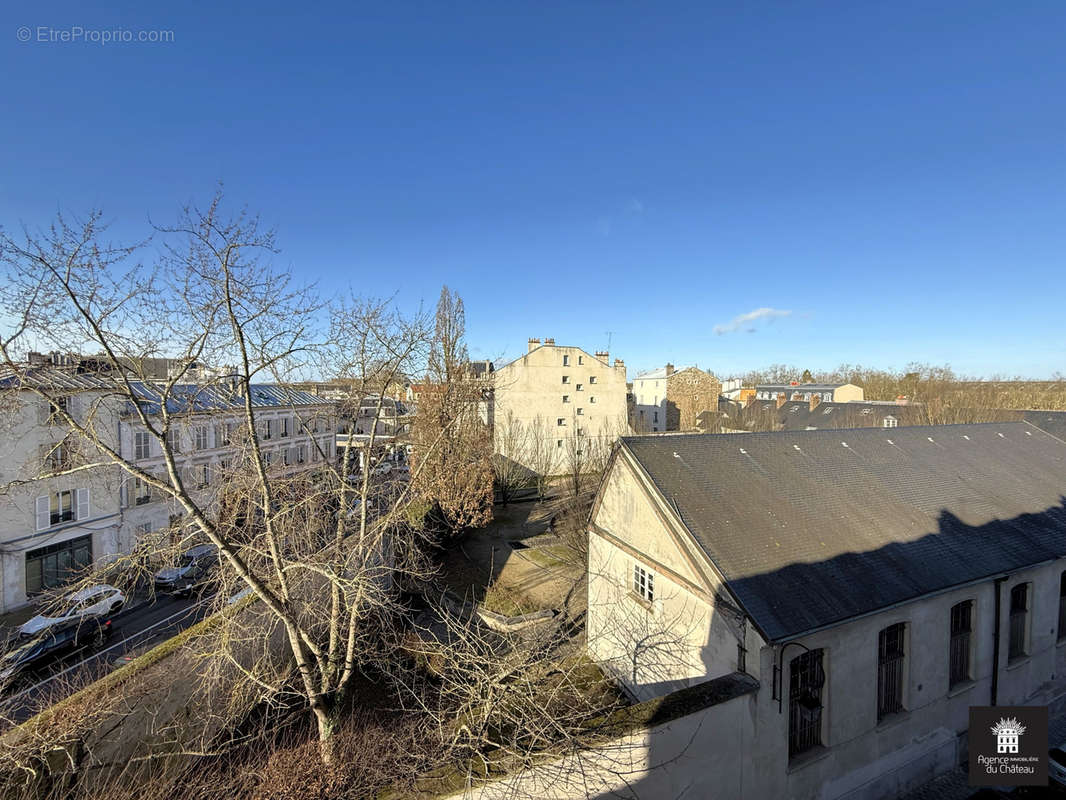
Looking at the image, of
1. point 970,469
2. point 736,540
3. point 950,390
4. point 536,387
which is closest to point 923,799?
point 736,540

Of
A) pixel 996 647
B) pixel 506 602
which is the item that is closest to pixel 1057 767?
pixel 996 647

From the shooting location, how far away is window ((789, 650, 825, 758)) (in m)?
8.16

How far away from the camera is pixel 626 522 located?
1152cm

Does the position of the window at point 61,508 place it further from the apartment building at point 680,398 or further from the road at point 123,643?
the apartment building at point 680,398

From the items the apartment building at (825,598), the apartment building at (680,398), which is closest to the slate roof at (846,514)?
the apartment building at (825,598)

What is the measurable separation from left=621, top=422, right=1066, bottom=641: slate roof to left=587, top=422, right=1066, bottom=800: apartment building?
4cm

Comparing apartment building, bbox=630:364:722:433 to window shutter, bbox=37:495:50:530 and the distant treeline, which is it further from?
window shutter, bbox=37:495:50:530

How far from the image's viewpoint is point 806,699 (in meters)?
8.22

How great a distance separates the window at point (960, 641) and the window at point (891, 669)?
5.84ft

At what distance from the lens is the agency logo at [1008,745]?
9.09 meters

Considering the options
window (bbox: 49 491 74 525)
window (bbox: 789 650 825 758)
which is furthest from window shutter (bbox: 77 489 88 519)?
window (bbox: 789 650 825 758)

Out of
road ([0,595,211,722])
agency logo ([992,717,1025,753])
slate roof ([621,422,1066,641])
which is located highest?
slate roof ([621,422,1066,641])

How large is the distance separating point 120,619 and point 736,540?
19.7 metres

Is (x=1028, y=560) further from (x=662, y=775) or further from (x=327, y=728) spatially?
(x=327, y=728)
